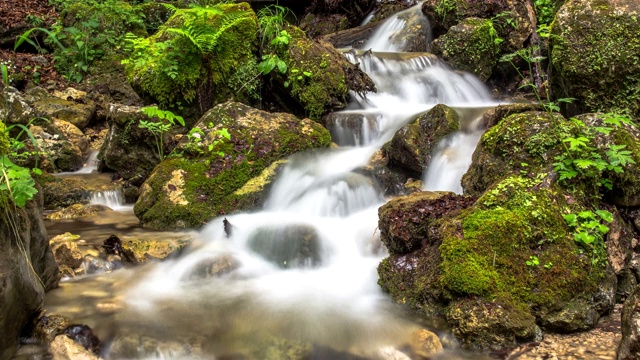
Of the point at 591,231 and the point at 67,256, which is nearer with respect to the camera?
the point at 591,231

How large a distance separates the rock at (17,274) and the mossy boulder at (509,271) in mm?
2767

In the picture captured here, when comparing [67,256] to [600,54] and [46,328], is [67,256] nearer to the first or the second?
[46,328]

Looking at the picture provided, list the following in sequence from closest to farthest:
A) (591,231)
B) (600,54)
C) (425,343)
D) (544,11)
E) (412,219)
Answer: (425,343) < (591,231) < (412,219) < (600,54) < (544,11)

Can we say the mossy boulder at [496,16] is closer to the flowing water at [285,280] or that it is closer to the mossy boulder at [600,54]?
the flowing water at [285,280]

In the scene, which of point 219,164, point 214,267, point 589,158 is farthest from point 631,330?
point 219,164

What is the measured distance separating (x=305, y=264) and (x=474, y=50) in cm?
694

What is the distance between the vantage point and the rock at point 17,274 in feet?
9.41

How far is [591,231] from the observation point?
3.62 m

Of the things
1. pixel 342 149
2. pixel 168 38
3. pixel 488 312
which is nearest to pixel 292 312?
pixel 488 312

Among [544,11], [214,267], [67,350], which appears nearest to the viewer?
[67,350]

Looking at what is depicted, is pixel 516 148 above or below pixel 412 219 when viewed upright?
above

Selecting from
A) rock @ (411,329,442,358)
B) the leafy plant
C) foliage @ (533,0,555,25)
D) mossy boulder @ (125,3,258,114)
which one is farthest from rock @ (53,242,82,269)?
foliage @ (533,0,555,25)

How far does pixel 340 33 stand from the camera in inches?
483

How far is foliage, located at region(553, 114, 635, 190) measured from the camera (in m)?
3.76
